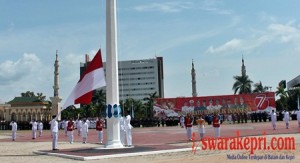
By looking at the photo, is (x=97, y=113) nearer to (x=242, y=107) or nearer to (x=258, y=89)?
(x=258, y=89)

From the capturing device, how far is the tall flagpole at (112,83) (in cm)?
1875

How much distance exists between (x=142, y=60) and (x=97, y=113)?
248 feet

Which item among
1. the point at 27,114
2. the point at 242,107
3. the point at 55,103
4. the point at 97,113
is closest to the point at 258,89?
the point at 242,107

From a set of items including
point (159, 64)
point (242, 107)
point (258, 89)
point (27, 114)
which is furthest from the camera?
point (159, 64)

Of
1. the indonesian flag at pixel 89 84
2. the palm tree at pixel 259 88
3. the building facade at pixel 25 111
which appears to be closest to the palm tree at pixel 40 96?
the building facade at pixel 25 111

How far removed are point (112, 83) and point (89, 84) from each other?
46.3 inches

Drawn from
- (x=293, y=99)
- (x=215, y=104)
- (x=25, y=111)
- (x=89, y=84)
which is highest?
(x=293, y=99)

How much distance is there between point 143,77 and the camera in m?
162

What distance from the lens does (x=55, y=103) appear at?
216 feet

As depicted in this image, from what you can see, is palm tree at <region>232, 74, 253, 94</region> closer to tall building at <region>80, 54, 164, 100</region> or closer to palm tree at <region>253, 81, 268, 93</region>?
palm tree at <region>253, 81, 268, 93</region>

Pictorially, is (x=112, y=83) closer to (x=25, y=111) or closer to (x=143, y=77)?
(x=25, y=111)

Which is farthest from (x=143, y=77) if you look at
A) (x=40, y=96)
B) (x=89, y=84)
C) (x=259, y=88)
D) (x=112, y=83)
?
(x=112, y=83)

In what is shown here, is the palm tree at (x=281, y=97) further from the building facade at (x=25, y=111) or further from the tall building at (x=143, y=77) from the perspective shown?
the tall building at (x=143, y=77)

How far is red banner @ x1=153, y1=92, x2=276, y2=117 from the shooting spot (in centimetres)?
5442
